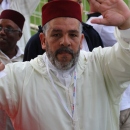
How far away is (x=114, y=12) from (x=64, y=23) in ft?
A: 1.23

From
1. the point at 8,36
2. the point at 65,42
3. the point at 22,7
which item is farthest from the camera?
the point at 22,7

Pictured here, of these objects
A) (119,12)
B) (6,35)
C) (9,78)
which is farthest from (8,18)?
(119,12)

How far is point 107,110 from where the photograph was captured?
2.96 m

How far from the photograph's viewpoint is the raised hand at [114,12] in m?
2.73

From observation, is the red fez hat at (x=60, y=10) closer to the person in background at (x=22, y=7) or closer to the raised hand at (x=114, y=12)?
the raised hand at (x=114, y=12)

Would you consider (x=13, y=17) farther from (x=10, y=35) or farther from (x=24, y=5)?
(x=24, y=5)

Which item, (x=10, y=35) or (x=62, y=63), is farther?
(x=10, y=35)

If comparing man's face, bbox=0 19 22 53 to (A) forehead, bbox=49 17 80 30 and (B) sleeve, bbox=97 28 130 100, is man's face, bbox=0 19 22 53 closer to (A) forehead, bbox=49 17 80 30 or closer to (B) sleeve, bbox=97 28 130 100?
(A) forehead, bbox=49 17 80 30

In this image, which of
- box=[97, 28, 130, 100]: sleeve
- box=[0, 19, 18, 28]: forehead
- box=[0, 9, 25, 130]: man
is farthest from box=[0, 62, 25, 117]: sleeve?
box=[0, 19, 18, 28]: forehead

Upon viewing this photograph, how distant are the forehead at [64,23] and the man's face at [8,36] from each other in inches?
61.1

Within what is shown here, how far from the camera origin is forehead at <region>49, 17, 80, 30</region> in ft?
9.51

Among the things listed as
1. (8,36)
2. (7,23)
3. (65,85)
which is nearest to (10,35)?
(8,36)

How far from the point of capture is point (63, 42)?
2.85 metres

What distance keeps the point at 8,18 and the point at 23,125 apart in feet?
6.44
